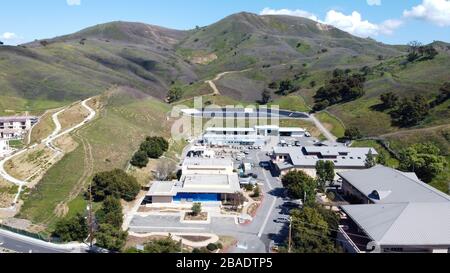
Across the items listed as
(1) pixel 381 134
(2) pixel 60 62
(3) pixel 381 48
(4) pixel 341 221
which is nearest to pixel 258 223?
(4) pixel 341 221

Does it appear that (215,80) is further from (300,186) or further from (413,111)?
(300,186)

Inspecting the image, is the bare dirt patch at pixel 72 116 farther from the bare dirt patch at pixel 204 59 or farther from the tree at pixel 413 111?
the bare dirt patch at pixel 204 59

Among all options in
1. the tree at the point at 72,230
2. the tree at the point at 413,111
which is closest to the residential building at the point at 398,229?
the tree at the point at 72,230

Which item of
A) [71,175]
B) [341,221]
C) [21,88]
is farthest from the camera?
[21,88]

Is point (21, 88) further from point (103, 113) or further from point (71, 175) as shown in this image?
point (71, 175)

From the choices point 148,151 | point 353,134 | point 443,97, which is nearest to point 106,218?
point 148,151

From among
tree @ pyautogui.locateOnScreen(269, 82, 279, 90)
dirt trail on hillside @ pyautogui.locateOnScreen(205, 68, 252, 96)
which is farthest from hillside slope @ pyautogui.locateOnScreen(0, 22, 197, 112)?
tree @ pyautogui.locateOnScreen(269, 82, 279, 90)

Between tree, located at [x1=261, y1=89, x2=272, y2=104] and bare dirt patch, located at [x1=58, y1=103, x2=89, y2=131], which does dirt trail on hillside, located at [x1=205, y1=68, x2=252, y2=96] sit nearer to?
tree, located at [x1=261, y1=89, x2=272, y2=104]
